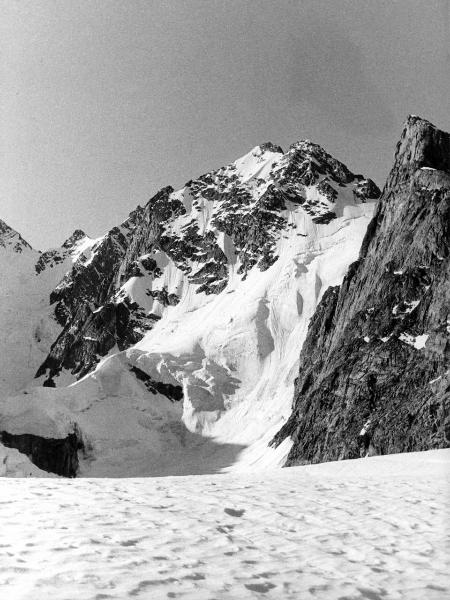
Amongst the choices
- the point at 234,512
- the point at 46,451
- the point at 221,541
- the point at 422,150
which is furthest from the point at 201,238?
the point at 221,541

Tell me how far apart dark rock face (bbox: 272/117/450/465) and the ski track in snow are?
36136mm

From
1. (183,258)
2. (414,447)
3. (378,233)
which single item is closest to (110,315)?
(183,258)

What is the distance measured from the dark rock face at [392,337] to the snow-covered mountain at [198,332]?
41.7ft

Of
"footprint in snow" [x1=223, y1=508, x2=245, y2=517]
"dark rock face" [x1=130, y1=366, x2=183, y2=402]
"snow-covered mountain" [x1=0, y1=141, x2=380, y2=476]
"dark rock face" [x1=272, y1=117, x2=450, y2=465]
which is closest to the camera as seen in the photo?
"footprint in snow" [x1=223, y1=508, x2=245, y2=517]

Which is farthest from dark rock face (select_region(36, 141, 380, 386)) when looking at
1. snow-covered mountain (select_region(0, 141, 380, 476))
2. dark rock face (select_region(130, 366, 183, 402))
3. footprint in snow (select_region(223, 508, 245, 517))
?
footprint in snow (select_region(223, 508, 245, 517))

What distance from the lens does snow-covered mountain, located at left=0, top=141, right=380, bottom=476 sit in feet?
326

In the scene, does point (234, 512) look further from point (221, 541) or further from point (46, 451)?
point (46, 451)

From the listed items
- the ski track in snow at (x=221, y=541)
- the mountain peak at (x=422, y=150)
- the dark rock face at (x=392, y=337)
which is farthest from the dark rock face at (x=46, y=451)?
the ski track in snow at (x=221, y=541)

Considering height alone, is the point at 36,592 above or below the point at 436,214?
below

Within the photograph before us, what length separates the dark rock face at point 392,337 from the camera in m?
53.5

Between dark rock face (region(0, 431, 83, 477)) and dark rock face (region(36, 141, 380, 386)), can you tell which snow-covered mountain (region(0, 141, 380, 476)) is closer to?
dark rock face (region(0, 431, 83, 477))

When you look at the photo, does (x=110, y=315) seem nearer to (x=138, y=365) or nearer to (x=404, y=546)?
(x=138, y=365)

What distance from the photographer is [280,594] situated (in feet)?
24.8

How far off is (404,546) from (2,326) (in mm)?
199477
